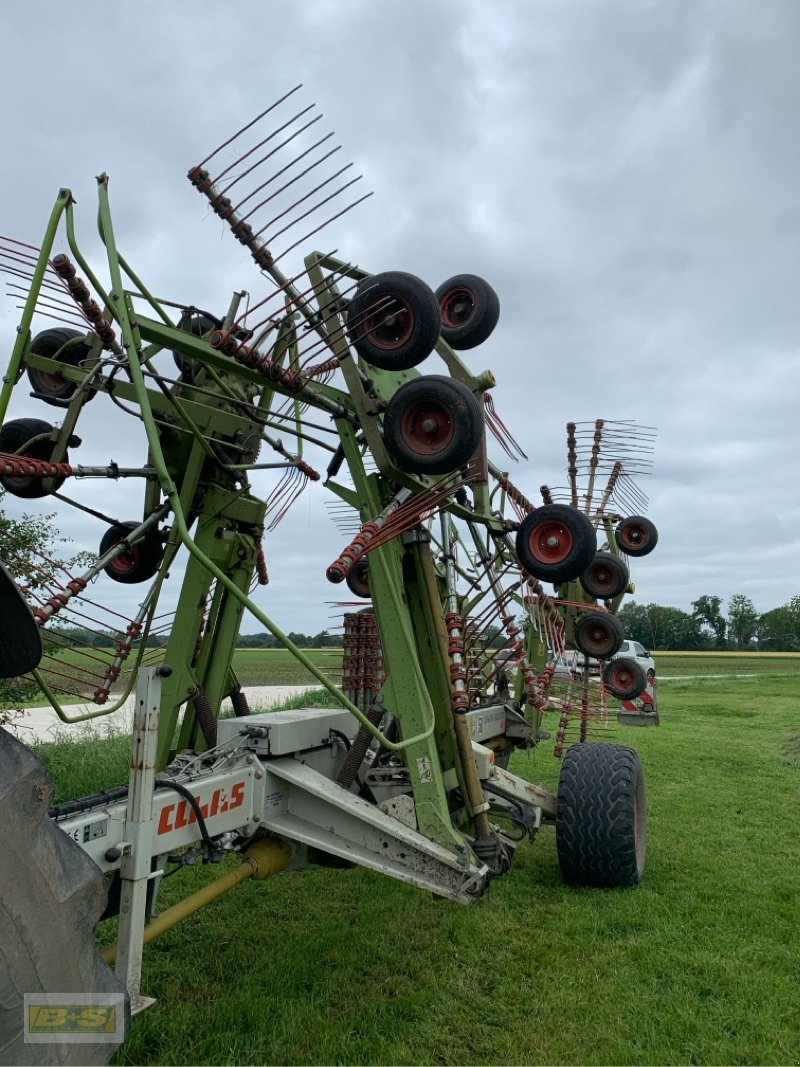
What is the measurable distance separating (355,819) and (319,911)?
1.71m

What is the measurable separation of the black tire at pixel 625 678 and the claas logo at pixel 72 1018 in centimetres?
968

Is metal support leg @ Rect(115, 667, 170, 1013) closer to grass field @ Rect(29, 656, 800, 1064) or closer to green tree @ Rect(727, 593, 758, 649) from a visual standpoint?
grass field @ Rect(29, 656, 800, 1064)

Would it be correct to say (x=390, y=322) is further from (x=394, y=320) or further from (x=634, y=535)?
(x=634, y=535)

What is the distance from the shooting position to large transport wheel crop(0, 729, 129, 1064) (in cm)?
224

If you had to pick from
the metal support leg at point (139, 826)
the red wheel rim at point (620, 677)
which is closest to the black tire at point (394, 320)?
the metal support leg at point (139, 826)

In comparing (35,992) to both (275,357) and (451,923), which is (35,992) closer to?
(275,357)

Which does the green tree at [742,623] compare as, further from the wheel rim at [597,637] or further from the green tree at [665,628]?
the wheel rim at [597,637]

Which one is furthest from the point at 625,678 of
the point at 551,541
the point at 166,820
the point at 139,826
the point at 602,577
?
the point at 139,826

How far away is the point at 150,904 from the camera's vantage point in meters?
3.46

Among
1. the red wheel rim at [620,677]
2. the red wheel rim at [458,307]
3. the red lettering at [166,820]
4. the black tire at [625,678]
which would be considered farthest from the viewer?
the red wheel rim at [620,677]

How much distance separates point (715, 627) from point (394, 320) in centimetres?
8208

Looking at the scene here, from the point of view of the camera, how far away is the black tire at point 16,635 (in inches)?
96.9

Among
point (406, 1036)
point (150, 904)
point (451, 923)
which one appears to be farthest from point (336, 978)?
point (150, 904)

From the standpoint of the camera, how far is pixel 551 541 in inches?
229
